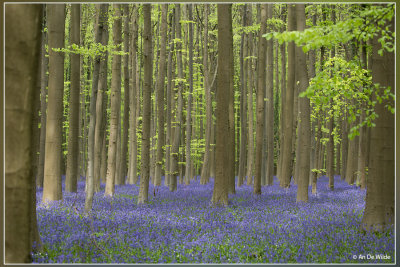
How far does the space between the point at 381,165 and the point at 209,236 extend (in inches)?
150

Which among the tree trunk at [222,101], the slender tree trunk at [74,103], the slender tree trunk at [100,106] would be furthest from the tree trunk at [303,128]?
the slender tree trunk at [74,103]

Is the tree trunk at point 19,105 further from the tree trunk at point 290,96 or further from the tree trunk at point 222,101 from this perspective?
the tree trunk at point 290,96

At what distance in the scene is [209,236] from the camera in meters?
8.85

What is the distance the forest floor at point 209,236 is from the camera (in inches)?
276

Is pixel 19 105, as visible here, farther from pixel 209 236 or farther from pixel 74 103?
pixel 74 103

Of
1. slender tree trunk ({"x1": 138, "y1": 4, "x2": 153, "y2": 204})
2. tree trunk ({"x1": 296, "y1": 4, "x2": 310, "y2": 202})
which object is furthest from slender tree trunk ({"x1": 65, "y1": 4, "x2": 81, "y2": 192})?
tree trunk ({"x1": 296, "y1": 4, "x2": 310, "y2": 202})

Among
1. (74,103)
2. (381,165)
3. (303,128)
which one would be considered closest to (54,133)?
(74,103)

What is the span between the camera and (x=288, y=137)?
723 inches

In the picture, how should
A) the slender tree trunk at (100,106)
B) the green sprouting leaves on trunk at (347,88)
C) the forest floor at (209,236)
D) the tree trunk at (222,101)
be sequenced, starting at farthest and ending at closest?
the tree trunk at (222,101) → the slender tree trunk at (100,106) → the forest floor at (209,236) → the green sprouting leaves on trunk at (347,88)

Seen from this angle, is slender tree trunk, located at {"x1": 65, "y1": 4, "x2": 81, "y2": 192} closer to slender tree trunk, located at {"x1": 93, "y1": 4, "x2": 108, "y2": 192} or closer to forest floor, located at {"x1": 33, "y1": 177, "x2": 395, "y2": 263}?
slender tree trunk, located at {"x1": 93, "y1": 4, "x2": 108, "y2": 192}

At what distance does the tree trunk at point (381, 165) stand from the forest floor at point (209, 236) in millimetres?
341

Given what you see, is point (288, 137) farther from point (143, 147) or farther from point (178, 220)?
point (178, 220)

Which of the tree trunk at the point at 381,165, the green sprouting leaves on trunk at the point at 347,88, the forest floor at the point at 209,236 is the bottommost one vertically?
the forest floor at the point at 209,236

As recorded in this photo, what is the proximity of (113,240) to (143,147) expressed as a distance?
6.36 m
